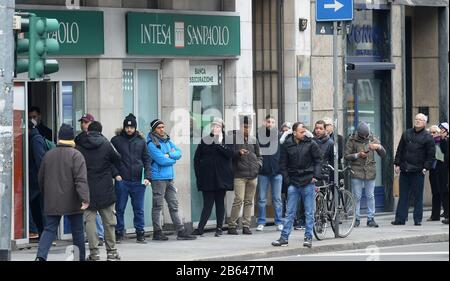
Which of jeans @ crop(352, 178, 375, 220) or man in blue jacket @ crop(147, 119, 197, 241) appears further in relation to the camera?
jeans @ crop(352, 178, 375, 220)

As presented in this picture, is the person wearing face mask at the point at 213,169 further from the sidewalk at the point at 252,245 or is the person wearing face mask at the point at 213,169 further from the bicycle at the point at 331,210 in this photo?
the bicycle at the point at 331,210

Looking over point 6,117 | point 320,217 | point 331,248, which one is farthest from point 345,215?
point 6,117

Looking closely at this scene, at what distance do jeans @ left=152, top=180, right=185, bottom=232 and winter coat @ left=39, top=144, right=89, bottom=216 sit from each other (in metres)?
3.72

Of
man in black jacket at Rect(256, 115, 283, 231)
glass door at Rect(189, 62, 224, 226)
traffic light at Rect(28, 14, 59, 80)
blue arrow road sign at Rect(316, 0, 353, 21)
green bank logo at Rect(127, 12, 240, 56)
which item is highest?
blue arrow road sign at Rect(316, 0, 353, 21)

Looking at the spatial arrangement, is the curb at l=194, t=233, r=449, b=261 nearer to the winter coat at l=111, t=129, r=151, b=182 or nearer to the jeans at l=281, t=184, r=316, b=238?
the jeans at l=281, t=184, r=316, b=238

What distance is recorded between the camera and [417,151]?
22.8 meters

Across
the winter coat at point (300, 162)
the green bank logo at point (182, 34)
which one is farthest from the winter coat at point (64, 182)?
the green bank logo at point (182, 34)

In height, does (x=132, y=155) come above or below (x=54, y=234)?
above

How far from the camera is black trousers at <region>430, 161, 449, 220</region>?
23.6 meters

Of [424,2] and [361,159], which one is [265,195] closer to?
[361,159]

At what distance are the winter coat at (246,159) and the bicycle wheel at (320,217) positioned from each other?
1.54m

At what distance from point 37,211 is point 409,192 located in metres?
7.20

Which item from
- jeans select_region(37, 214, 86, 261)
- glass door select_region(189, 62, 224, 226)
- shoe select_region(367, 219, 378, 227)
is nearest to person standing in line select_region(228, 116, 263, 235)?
glass door select_region(189, 62, 224, 226)

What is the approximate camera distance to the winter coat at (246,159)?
21.0 metres
